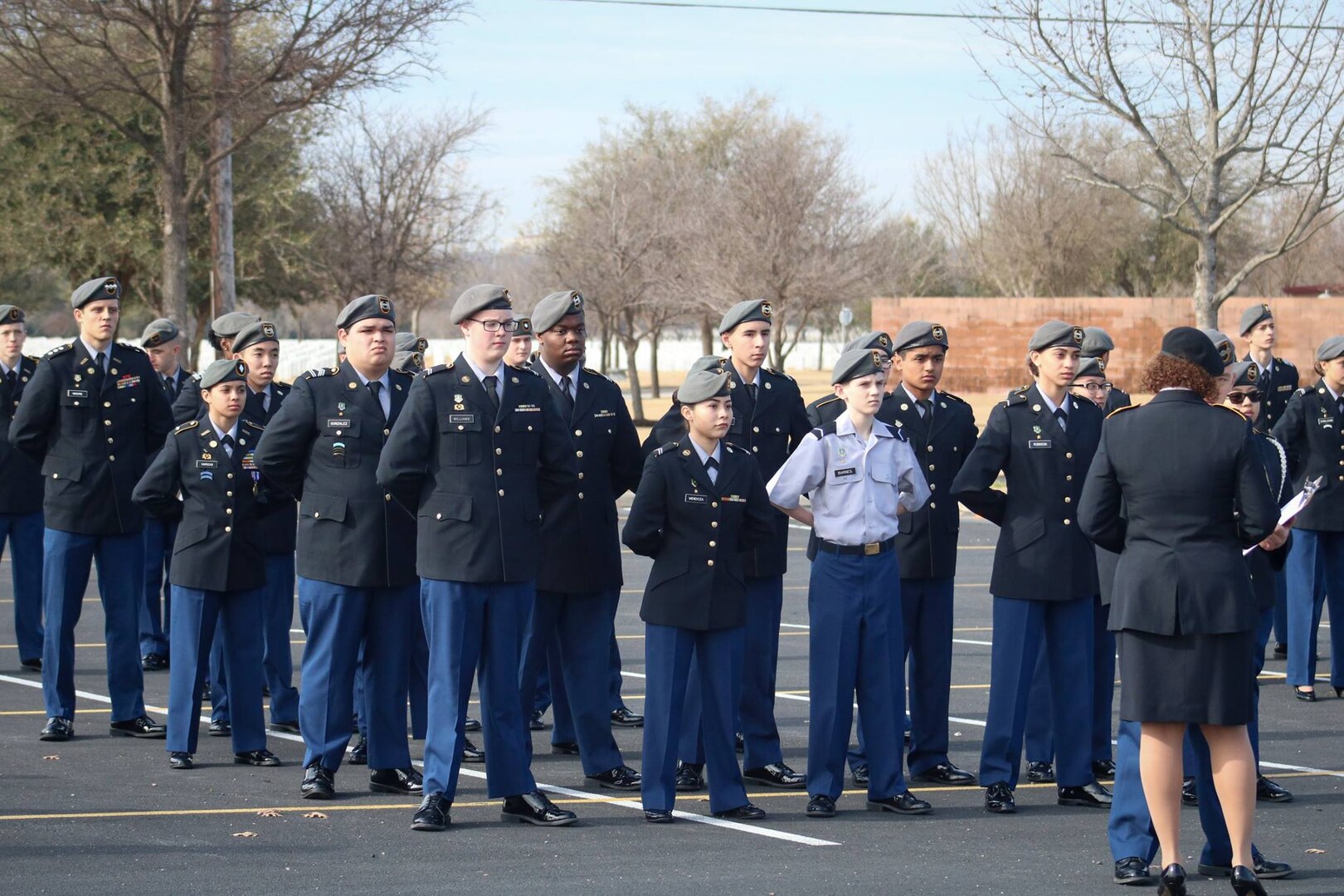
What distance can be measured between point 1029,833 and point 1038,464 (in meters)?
1.81

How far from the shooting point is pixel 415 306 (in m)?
45.9

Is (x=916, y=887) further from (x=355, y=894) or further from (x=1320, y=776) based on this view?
(x=1320, y=776)

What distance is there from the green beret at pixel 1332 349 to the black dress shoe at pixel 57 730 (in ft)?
27.4

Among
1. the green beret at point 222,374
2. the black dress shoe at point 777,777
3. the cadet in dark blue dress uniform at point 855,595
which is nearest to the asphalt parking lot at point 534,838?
the black dress shoe at point 777,777

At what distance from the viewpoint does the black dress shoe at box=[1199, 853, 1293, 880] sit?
6.66m

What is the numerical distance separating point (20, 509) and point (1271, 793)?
828 centimetres

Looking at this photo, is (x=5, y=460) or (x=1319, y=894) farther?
(x=5, y=460)

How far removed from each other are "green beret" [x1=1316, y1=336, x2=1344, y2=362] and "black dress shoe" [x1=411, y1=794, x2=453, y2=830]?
7065mm

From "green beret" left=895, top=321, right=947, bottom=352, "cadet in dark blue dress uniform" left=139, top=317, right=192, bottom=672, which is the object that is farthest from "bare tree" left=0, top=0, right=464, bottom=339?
"green beret" left=895, top=321, right=947, bottom=352

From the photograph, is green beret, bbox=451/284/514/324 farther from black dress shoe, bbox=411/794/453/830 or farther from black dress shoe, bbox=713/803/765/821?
black dress shoe, bbox=713/803/765/821

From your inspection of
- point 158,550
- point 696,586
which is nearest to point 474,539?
point 696,586

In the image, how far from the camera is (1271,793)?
8.07 meters

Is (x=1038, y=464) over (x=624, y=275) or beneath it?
beneath

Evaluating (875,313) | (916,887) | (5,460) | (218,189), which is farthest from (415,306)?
(916,887)
